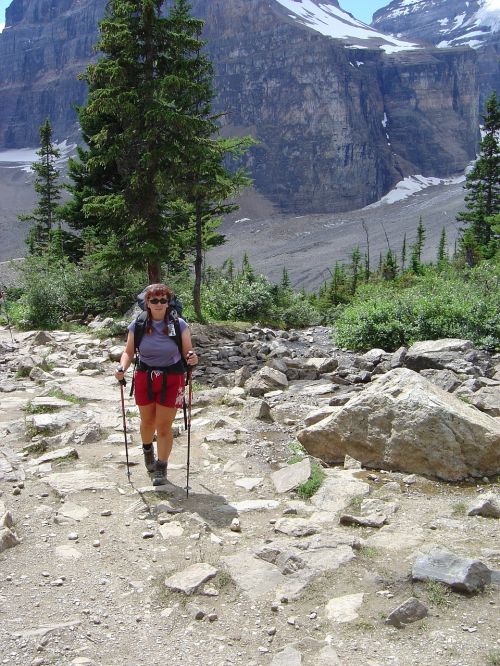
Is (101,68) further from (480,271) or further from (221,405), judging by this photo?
(480,271)

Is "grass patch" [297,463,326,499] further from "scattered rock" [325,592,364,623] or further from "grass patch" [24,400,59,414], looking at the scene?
"grass patch" [24,400,59,414]

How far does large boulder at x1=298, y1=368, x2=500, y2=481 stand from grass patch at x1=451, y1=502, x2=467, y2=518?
746mm

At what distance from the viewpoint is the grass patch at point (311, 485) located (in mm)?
5664

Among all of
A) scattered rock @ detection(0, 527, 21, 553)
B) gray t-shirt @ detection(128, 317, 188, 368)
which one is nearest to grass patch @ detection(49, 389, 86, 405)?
gray t-shirt @ detection(128, 317, 188, 368)

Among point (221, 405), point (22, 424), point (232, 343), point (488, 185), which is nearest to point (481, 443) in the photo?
point (221, 405)

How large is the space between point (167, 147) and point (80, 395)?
733 centimetres

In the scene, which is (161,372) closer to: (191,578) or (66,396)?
(191,578)

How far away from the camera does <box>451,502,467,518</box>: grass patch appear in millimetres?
5037

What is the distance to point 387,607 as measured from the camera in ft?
12.1

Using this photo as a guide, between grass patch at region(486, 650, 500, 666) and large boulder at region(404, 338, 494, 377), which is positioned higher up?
grass patch at region(486, 650, 500, 666)

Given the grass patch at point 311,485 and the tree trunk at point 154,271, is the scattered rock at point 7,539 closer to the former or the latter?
the grass patch at point 311,485

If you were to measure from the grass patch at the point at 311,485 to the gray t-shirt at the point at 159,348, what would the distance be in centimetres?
174

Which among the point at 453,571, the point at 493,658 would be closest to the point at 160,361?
the point at 453,571

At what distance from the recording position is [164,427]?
19.5ft
